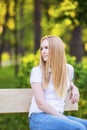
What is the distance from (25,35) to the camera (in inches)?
1192

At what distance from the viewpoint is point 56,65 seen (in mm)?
5371

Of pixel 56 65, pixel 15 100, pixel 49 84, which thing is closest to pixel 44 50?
pixel 56 65

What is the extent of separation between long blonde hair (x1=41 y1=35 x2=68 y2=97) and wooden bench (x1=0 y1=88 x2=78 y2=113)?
683 millimetres

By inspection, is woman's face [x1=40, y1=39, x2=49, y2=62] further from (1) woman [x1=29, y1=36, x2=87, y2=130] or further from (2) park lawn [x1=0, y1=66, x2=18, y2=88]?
(2) park lawn [x1=0, y1=66, x2=18, y2=88]

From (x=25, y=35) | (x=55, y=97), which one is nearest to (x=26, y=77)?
(x=55, y=97)

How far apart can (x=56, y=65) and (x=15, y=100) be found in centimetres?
86

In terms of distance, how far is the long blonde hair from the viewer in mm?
5348

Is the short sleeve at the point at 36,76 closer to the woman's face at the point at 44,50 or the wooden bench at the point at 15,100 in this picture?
the woman's face at the point at 44,50

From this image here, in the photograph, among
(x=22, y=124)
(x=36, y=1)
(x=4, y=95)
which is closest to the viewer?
(x=4, y=95)

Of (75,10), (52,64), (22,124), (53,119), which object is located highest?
(75,10)

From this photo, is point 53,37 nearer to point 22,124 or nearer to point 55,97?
point 55,97

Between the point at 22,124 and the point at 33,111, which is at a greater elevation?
the point at 33,111

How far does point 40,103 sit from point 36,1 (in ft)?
31.4

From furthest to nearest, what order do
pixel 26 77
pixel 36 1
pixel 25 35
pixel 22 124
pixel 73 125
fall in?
1. pixel 25 35
2. pixel 36 1
3. pixel 26 77
4. pixel 22 124
5. pixel 73 125
